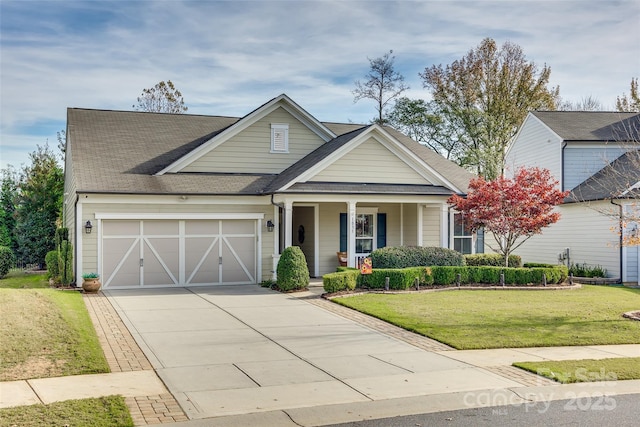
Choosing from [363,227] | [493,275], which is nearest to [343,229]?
[363,227]

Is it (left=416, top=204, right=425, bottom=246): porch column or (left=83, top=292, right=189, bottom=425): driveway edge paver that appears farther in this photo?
(left=416, top=204, right=425, bottom=246): porch column

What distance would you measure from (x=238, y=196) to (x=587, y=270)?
1310cm

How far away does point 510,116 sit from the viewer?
41.0 meters

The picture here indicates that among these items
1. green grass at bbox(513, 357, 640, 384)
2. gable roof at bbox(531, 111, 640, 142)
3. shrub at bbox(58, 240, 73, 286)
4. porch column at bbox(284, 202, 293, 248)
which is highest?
gable roof at bbox(531, 111, 640, 142)

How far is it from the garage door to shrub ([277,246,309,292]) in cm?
282

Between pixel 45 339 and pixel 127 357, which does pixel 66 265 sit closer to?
pixel 45 339

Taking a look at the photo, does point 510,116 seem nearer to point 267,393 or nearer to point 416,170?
point 416,170

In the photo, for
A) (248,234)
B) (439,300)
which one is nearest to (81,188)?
(248,234)

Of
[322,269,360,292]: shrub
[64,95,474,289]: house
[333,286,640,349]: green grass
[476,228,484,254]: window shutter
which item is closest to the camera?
[333,286,640,349]: green grass

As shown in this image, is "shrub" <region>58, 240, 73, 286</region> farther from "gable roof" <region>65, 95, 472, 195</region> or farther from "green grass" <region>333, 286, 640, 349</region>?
"green grass" <region>333, 286, 640, 349</region>

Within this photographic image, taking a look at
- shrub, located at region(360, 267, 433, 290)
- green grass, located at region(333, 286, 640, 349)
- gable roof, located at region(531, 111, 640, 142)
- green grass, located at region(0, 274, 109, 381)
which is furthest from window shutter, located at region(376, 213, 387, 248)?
green grass, located at region(0, 274, 109, 381)

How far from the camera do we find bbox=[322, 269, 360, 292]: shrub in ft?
57.3

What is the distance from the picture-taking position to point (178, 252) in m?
20.3

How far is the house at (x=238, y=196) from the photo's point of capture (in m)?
19.6
